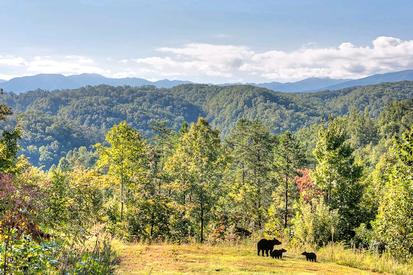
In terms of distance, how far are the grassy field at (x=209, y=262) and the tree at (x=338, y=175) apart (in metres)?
18.7

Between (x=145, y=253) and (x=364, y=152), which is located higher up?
(x=145, y=253)

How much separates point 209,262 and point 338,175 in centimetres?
2304

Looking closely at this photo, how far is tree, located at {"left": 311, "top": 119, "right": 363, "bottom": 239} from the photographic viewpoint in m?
32.1

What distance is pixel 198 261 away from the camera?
1211 centimetres

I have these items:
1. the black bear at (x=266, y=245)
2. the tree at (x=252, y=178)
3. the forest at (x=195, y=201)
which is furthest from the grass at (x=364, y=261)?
the tree at (x=252, y=178)

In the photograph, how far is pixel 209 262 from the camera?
1197cm

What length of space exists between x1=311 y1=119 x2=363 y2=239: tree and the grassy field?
18.7m

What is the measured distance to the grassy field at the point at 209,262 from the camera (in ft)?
35.6

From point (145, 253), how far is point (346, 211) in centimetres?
2531

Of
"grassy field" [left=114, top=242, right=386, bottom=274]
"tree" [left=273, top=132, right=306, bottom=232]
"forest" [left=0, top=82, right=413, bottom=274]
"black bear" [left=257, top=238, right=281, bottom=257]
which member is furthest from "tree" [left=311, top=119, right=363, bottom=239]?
"black bear" [left=257, top=238, right=281, bottom=257]

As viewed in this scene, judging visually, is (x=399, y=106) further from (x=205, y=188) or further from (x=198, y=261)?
(x=198, y=261)

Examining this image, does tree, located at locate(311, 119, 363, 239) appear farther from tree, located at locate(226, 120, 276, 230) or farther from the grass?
the grass

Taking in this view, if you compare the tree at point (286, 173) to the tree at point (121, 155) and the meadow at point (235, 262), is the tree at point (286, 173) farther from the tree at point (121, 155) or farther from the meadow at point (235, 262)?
the meadow at point (235, 262)

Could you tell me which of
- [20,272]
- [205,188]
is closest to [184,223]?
[205,188]
